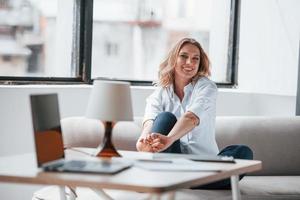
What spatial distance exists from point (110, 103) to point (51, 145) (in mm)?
306

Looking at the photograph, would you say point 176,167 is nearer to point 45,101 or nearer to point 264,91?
point 45,101

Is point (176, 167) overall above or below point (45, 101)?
below

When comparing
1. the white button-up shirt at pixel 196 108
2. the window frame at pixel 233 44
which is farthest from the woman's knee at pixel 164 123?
the window frame at pixel 233 44

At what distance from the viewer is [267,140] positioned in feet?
13.4

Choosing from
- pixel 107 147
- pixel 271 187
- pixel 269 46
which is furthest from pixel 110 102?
pixel 269 46

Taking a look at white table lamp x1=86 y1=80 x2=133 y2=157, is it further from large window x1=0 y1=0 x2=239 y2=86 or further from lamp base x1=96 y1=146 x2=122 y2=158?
large window x1=0 y1=0 x2=239 y2=86

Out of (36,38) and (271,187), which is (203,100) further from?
(36,38)

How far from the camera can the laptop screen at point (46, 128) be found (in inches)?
94.7

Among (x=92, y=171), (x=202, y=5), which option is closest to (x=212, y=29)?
(x=202, y=5)

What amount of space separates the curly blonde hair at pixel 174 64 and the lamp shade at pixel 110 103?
1.04 meters

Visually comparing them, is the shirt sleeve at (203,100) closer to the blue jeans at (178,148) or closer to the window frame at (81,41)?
the blue jeans at (178,148)

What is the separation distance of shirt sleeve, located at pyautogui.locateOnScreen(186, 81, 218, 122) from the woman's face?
0.32 feet

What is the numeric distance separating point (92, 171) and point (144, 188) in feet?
0.87

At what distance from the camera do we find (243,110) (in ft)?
16.8
